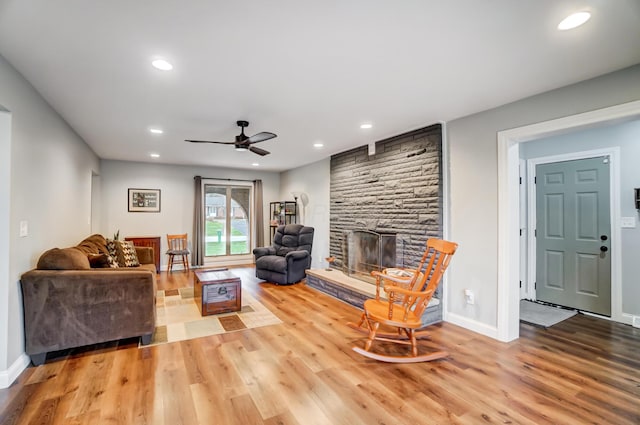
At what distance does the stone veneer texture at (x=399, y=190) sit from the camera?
3.72 meters

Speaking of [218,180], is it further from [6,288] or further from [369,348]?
[369,348]

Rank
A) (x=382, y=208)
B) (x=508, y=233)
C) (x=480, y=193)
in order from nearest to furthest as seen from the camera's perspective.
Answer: (x=508, y=233), (x=480, y=193), (x=382, y=208)

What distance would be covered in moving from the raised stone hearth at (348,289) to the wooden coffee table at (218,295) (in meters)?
1.42

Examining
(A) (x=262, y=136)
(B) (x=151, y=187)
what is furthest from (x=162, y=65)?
(B) (x=151, y=187)

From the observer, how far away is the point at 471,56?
2160 millimetres

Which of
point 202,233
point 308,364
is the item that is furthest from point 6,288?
point 202,233

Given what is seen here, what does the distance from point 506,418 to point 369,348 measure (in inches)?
44.4

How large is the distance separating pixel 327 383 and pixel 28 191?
2.95m

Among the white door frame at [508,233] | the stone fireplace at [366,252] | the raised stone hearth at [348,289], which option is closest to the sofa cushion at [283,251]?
the raised stone hearth at [348,289]

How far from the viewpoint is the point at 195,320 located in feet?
11.7

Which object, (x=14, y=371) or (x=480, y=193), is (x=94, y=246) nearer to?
(x=14, y=371)

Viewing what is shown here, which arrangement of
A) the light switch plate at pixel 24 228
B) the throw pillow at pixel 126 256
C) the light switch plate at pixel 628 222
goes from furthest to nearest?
the throw pillow at pixel 126 256 < the light switch plate at pixel 628 222 < the light switch plate at pixel 24 228

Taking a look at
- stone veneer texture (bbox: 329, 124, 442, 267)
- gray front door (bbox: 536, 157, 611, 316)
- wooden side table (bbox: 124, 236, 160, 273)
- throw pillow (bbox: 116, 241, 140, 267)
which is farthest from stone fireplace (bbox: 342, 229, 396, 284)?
wooden side table (bbox: 124, 236, 160, 273)

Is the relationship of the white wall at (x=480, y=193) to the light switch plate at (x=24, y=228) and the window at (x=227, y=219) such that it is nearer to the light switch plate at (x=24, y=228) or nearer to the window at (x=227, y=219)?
the light switch plate at (x=24, y=228)
